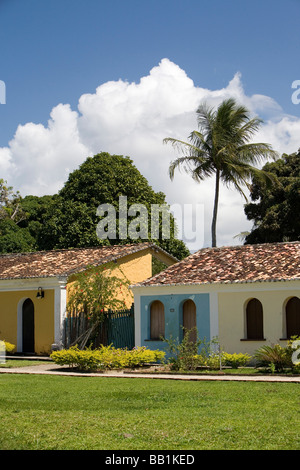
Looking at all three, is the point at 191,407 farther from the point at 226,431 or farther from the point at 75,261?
the point at 75,261

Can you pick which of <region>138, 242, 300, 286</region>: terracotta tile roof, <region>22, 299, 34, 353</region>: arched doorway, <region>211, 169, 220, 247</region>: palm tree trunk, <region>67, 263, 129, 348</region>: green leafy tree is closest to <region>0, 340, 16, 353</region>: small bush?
<region>22, 299, 34, 353</region>: arched doorway

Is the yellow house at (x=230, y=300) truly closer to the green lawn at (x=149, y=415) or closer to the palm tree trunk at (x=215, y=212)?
the green lawn at (x=149, y=415)

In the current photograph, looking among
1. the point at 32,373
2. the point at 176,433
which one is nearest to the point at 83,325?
the point at 32,373

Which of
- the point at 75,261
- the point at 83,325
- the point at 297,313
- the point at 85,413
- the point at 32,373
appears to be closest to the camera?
the point at 85,413

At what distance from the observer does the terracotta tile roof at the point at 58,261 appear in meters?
24.7

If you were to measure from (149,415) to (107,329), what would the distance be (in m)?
13.6

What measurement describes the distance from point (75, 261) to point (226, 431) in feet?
59.6

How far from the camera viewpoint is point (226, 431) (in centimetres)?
849

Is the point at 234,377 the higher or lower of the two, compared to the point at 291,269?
lower

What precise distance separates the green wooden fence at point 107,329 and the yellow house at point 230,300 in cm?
96

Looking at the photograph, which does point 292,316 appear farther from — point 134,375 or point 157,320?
point 134,375

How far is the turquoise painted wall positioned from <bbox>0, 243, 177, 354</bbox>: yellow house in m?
3.71

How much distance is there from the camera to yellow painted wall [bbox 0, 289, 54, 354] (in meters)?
Answer: 24.1

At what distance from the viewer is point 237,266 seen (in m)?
21.5
